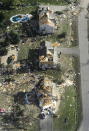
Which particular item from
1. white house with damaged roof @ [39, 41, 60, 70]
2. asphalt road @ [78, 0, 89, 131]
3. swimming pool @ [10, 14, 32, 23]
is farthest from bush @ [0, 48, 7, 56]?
asphalt road @ [78, 0, 89, 131]

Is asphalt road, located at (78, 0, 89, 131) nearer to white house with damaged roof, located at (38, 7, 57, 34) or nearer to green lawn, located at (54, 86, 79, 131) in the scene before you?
green lawn, located at (54, 86, 79, 131)

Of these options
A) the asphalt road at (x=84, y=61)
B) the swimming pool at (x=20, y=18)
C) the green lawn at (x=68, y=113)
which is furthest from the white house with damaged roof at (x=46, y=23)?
the green lawn at (x=68, y=113)

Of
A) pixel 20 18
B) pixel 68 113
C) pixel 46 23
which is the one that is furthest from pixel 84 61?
pixel 20 18

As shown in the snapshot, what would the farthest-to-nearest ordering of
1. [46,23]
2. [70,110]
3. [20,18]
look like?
1. [20,18]
2. [46,23]
3. [70,110]

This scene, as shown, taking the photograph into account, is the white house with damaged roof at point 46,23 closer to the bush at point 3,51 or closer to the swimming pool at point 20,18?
the swimming pool at point 20,18

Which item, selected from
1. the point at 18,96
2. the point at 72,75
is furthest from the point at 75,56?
the point at 18,96

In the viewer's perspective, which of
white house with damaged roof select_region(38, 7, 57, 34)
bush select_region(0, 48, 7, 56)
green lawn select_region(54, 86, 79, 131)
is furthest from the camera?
white house with damaged roof select_region(38, 7, 57, 34)

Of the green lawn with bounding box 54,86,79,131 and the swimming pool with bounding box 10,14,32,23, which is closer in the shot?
the green lawn with bounding box 54,86,79,131

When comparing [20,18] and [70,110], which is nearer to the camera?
[70,110]

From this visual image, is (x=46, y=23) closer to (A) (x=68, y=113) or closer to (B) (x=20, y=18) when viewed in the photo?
(B) (x=20, y=18)

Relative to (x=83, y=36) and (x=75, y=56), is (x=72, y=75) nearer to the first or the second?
(x=75, y=56)
